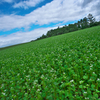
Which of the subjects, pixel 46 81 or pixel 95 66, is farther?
pixel 95 66

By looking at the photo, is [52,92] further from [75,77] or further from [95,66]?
[95,66]

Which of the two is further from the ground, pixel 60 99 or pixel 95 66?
pixel 95 66

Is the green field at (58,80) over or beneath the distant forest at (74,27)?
beneath

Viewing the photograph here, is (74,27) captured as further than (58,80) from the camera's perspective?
Yes

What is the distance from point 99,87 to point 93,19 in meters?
93.1

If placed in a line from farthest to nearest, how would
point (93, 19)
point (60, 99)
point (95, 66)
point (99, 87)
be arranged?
point (93, 19)
point (95, 66)
point (99, 87)
point (60, 99)

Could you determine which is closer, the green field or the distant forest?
the green field

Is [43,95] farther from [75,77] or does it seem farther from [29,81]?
[75,77]

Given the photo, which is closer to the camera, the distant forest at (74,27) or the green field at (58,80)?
the green field at (58,80)

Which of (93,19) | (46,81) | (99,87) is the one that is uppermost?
(93,19)

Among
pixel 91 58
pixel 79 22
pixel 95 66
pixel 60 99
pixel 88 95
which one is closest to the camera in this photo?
pixel 88 95

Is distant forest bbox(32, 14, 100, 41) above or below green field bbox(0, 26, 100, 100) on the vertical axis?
above

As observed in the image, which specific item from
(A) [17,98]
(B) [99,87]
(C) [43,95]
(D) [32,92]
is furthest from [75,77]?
(A) [17,98]

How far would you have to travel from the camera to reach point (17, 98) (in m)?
2.56
